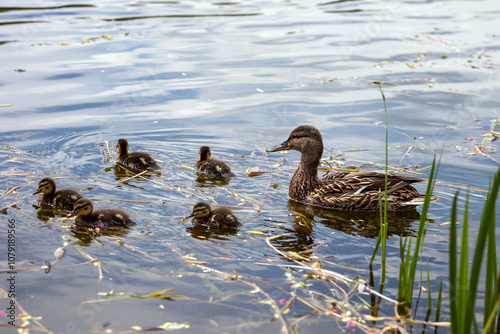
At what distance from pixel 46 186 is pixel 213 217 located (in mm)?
1802

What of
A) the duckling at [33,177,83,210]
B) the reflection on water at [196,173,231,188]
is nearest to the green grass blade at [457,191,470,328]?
the duckling at [33,177,83,210]

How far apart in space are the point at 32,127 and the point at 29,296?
4805 mm

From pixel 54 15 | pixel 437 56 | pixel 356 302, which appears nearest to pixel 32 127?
pixel 356 302

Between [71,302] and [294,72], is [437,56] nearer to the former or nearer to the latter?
[294,72]

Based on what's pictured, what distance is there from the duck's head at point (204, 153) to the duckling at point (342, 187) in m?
1.11

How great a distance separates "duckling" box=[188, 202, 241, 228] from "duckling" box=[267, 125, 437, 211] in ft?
4.17

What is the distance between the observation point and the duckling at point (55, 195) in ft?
20.0

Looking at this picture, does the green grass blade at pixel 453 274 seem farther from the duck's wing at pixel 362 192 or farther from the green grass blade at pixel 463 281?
the duck's wing at pixel 362 192

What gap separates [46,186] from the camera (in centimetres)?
621

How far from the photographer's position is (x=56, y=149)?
7973 mm

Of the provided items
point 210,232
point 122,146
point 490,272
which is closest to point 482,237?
point 490,272

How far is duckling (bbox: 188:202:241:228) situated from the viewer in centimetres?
570

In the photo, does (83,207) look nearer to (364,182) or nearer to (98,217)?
(98,217)

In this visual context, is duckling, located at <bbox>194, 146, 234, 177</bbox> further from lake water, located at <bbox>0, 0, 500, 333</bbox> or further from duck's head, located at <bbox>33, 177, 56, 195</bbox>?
duck's head, located at <bbox>33, 177, 56, 195</bbox>
